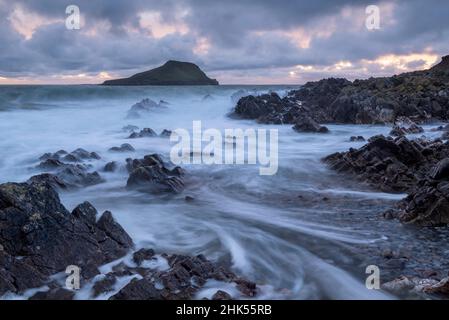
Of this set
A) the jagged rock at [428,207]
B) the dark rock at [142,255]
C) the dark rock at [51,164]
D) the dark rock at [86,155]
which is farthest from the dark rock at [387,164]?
the dark rock at [51,164]

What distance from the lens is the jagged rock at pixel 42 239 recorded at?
243 inches

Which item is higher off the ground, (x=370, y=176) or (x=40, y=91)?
(x=40, y=91)

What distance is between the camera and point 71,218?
7.25 metres

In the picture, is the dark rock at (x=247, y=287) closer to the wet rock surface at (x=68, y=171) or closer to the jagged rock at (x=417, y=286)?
the jagged rock at (x=417, y=286)

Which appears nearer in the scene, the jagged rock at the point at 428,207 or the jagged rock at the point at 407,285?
the jagged rock at the point at 407,285

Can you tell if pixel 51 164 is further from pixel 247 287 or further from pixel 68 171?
pixel 247 287

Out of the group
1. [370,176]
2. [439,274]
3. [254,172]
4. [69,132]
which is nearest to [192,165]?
[254,172]

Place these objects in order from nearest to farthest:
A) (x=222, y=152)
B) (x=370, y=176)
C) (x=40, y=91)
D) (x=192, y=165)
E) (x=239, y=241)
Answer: (x=239, y=241), (x=370, y=176), (x=192, y=165), (x=222, y=152), (x=40, y=91)

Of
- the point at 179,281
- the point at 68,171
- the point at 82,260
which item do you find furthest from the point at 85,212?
the point at 68,171

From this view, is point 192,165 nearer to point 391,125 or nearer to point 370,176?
point 370,176

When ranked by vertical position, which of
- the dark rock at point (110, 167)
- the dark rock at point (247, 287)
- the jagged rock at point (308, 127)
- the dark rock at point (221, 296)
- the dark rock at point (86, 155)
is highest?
the jagged rock at point (308, 127)

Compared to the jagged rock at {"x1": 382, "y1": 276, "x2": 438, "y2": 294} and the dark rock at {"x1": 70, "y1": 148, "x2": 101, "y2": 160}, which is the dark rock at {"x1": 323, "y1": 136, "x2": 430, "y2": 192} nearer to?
the jagged rock at {"x1": 382, "y1": 276, "x2": 438, "y2": 294}

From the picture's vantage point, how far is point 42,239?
671cm
